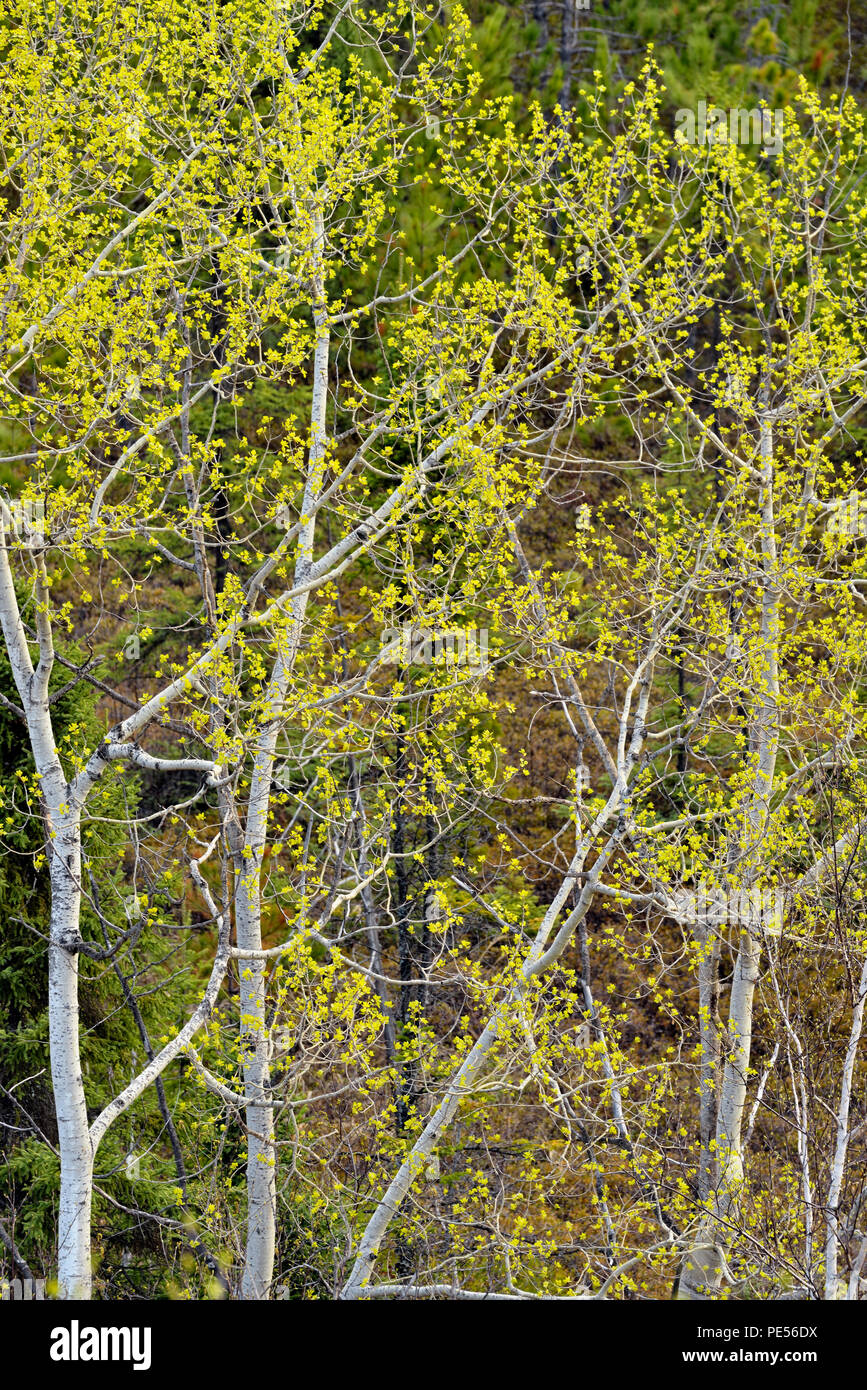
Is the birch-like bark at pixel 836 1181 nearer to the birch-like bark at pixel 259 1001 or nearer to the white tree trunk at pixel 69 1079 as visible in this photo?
the birch-like bark at pixel 259 1001

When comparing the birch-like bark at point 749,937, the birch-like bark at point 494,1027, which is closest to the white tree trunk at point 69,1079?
the birch-like bark at point 494,1027

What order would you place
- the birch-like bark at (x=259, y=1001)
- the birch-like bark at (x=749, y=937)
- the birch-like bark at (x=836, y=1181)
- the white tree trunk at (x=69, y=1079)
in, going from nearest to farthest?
the birch-like bark at (x=836, y=1181) → the white tree trunk at (x=69, y=1079) → the birch-like bark at (x=259, y=1001) → the birch-like bark at (x=749, y=937)

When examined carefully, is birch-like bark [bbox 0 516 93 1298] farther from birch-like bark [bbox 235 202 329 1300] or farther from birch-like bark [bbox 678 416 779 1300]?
birch-like bark [bbox 678 416 779 1300]

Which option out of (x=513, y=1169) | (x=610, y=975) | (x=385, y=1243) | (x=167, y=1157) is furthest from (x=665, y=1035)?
(x=167, y=1157)

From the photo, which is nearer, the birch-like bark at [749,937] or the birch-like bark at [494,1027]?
the birch-like bark at [494,1027]

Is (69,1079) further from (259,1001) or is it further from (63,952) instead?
(259,1001)

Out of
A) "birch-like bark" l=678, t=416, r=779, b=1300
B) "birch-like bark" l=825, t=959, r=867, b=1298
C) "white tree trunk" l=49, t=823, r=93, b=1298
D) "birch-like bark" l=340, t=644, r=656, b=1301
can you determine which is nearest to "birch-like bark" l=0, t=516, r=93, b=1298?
"white tree trunk" l=49, t=823, r=93, b=1298

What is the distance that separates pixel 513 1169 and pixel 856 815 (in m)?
7.12

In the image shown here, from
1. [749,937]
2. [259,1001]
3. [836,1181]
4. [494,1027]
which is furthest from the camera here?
[749,937]

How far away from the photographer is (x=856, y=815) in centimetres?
943

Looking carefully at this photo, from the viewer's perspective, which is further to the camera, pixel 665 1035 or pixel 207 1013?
pixel 665 1035

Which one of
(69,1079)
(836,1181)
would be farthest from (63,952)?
(836,1181)

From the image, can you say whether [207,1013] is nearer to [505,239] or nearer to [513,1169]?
[513,1169]
